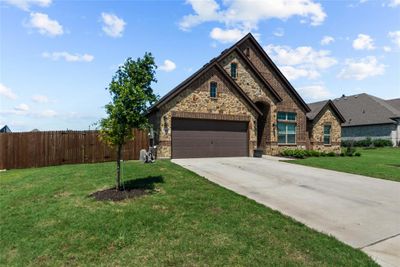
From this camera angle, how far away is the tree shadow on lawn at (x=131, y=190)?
26.0ft

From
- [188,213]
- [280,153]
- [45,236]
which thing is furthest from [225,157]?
[45,236]

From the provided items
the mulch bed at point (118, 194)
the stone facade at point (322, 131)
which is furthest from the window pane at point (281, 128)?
the mulch bed at point (118, 194)

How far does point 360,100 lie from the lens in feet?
152

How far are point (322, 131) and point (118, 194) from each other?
22.7 meters

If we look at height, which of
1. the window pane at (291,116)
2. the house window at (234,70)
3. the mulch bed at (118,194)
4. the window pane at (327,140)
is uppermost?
the house window at (234,70)

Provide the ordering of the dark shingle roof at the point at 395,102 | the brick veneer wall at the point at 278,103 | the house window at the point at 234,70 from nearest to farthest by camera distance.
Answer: the house window at the point at 234,70 < the brick veneer wall at the point at 278,103 < the dark shingle roof at the point at 395,102

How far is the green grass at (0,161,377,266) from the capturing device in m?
4.73

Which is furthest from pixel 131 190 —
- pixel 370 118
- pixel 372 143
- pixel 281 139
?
pixel 370 118

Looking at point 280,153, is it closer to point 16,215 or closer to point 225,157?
point 225,157

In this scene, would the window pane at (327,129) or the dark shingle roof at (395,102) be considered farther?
the dark shingle roof at (395,102)

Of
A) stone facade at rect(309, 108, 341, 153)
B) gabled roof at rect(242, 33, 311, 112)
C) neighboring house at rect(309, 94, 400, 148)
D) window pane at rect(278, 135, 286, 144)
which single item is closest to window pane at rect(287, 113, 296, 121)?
gabled roof at rect(242, 33, 311, 112)

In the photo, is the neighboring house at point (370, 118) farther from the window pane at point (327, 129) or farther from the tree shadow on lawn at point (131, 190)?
the tree shadow on lawn at point (131, 190)

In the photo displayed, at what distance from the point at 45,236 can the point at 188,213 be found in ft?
9.55

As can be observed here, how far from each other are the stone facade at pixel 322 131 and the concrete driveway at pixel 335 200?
1253 centimetres
